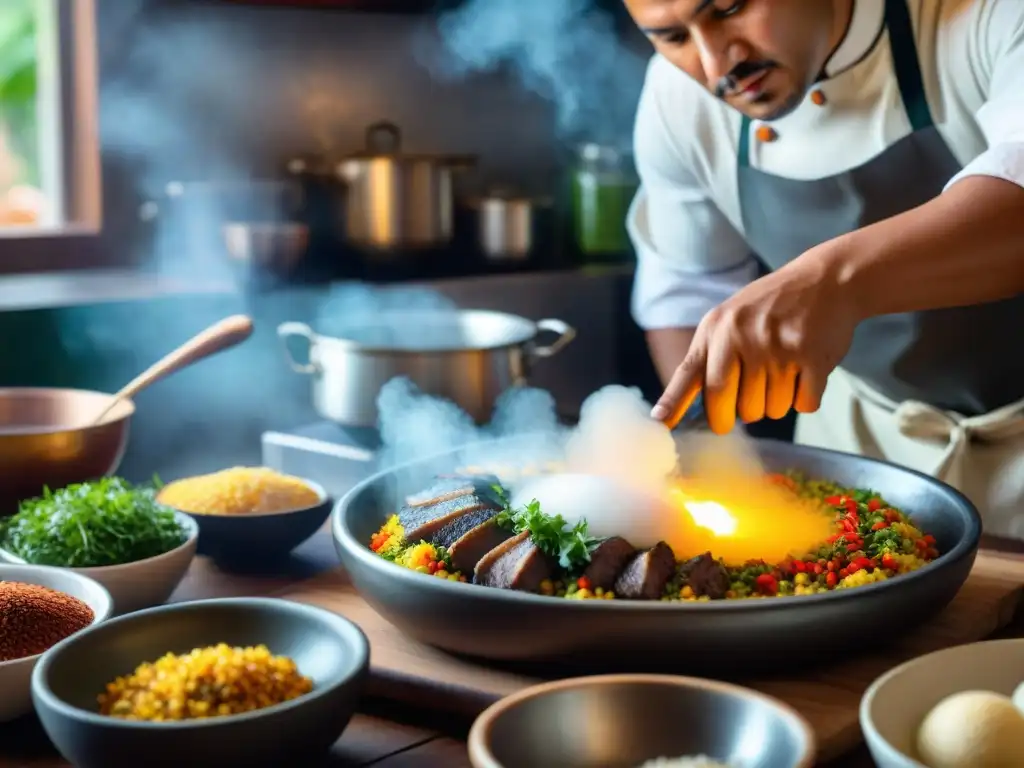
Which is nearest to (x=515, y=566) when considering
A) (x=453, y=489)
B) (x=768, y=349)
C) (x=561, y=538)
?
(x=561, y=538)

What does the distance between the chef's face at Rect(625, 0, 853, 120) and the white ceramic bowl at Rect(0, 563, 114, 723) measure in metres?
1.13

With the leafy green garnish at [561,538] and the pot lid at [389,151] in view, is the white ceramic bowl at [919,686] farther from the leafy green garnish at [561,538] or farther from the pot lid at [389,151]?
the pot lid at [389,151]

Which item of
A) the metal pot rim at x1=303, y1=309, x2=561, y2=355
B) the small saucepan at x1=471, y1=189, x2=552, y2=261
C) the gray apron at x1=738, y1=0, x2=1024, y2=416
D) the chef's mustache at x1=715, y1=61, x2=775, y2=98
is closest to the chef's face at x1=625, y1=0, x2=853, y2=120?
the chef's mustache at x1=715, y1=61, x2=775, y2=98

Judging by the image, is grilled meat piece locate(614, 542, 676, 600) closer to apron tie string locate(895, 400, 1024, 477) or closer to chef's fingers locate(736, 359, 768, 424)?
chef's fingers locate(736, 359, 768, 424)

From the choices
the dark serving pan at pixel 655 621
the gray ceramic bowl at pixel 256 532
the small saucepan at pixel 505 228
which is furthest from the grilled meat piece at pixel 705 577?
the small saucepan at pixel 505 228

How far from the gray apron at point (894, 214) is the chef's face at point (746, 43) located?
0.89ft

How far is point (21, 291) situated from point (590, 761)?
2.64 m

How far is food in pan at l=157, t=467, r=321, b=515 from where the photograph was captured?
1.81m

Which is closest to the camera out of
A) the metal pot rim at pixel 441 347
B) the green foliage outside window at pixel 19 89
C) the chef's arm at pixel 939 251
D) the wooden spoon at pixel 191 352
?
the chef's arm at pixel 939 251

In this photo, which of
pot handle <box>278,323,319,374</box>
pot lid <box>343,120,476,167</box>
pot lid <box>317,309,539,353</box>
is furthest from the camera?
pot lid <box>343,120,476,167</box>

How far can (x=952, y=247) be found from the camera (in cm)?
165

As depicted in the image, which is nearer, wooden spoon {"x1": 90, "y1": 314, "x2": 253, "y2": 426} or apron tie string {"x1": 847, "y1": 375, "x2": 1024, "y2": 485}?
wooden spoon {"x1": 90, "y1": 314, "x2": 253, "y2": 426}

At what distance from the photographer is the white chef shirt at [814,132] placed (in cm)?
195

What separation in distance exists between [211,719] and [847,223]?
5.65 feet
